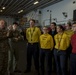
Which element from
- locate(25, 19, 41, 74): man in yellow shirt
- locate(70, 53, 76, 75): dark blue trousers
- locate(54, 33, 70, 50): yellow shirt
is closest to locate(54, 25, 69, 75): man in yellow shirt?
locate(54, 33, 70, 50): yellow shirt

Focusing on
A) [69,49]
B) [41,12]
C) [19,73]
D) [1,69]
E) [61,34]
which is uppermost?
[41,12]

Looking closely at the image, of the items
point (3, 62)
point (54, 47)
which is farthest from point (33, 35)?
point (3, 62)

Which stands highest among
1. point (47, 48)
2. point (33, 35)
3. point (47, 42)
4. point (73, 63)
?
point (33, 35)

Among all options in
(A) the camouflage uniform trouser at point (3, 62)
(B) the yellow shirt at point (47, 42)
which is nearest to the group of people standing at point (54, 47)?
(B) the yellow shirt at point (47, 42)

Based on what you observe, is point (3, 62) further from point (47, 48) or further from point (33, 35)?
point (33, 35)

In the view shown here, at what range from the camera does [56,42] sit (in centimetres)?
505

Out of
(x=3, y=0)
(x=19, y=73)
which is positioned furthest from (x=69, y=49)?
(x=3, y=0)

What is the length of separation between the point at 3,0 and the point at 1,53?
14117 millimetres

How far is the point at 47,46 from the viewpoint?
17.1 ft

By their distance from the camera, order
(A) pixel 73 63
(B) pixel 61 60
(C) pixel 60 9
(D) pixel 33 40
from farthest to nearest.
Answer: (C) pixel 60 9
(D) pixel 33 40
(B) pixel 61 60
(A) pixel 73 63

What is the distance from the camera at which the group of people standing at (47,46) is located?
4.57m

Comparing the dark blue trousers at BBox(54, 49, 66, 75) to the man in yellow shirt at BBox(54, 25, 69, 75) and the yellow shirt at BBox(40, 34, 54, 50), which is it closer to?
the man in yellow shirt at BBox(54, 25, 69, 75)

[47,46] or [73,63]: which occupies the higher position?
[47,46]

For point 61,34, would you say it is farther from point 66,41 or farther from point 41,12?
point 41,12
